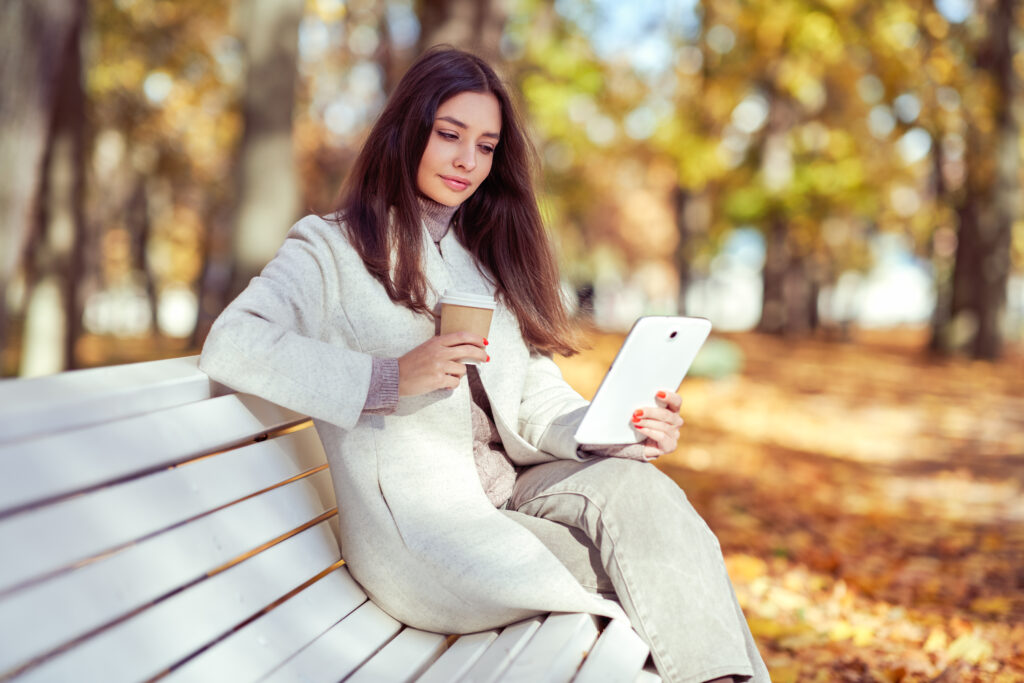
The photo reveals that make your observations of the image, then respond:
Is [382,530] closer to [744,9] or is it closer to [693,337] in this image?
[693,337]

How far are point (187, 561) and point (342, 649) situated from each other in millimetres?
468

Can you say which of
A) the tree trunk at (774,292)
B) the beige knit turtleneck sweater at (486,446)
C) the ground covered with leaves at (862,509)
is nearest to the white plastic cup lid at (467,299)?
the beige knit turtleneck sweater at (486,446)

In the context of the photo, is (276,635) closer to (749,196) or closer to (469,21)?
(469,21)

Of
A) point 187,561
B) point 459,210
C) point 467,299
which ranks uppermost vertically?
point 459,210

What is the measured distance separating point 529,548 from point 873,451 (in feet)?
24.1

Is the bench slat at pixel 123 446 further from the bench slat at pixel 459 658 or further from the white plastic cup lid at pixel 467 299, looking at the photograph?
the bench slat at pixel 459 658

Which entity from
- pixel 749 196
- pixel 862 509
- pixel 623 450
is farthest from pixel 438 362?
pixel 749 196

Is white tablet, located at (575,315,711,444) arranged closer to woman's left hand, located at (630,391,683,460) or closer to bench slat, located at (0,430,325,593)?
woman's left hand, located at (630,391,683,460)

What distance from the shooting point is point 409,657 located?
2205 mm

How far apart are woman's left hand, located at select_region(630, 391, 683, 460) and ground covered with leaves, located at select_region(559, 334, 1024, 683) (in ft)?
4.63

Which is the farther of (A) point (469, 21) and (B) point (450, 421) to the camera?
(A) point (469, 21)

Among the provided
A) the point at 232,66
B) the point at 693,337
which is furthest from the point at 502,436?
the point at 232,66

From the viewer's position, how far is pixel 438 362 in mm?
2225

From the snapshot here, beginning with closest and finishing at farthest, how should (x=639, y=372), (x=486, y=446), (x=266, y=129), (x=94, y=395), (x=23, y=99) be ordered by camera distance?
1. (x=94, y=395)
2. (x=639, y=372)
3. (x=486, y=446)
4. (x=23, y=99)
5. (x=266, y=129)
